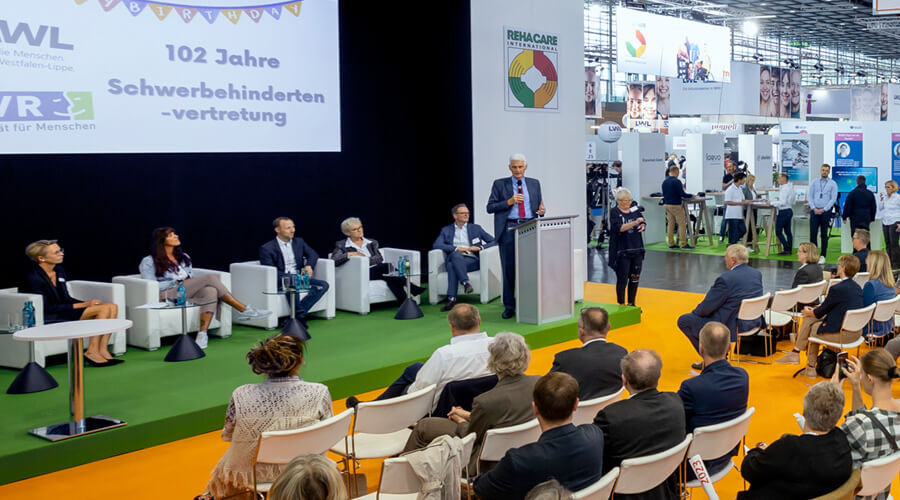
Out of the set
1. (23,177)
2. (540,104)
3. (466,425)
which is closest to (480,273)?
(540,104)

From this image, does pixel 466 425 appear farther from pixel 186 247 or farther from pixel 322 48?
pixel 322 48

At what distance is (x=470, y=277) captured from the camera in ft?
29.4

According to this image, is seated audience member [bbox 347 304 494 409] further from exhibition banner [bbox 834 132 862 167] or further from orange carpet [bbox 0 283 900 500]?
exhibition banner [bbox 834 132 862 167]

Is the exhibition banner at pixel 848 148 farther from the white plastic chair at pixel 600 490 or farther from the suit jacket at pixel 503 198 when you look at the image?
the white plastic chair at pixel 600 490

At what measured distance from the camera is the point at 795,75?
2403cm

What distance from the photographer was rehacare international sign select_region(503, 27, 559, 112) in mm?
10164

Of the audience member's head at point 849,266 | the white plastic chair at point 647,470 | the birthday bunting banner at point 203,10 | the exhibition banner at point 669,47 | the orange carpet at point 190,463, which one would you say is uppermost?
the exhibition banner at point 669,47

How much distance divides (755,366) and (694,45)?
400 inches

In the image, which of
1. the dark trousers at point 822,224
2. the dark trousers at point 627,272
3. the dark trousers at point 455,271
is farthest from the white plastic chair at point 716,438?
the dark trousers at point 822,224

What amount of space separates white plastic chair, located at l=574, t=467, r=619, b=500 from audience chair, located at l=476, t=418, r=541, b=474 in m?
0.51

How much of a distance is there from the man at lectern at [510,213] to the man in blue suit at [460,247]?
476mm

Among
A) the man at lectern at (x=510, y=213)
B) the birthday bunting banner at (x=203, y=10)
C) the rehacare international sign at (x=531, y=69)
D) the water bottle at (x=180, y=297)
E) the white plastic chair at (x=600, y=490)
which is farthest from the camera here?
the rehacare international sign at (x=531, y=69)

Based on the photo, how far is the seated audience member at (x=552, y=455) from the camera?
9.84 ft

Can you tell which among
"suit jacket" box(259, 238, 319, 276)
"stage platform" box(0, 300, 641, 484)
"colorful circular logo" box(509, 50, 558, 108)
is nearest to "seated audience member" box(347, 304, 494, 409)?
"stage platform" box(0, 300, 641, 484)
